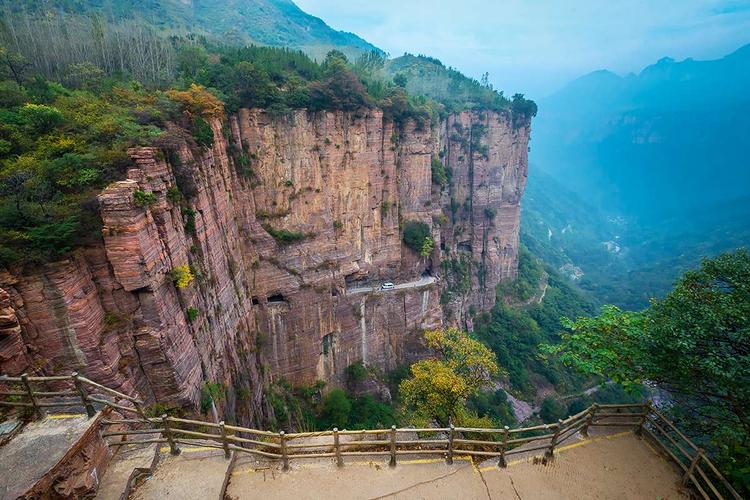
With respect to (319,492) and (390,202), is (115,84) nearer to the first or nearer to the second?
(390,202)

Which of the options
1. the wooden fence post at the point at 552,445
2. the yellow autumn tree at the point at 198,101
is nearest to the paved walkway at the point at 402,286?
the yellow autumn tree at the point at 198,101

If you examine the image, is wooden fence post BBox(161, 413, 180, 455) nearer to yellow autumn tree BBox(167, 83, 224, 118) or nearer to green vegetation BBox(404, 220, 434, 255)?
yellow autumn tree BBox(167, 83, 224, 118)

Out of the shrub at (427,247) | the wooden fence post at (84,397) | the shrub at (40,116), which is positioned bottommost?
the shrub at (427,247)

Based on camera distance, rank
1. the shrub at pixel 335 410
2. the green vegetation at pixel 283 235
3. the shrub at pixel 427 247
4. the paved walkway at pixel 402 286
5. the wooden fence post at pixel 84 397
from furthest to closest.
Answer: the shrub at pixel 427 247 → the paved walkway at pixel 402 286 → the shrub at pixel 335 410 → the green vegetation at pixel 283 235 → the wooden fence post at pixel 84 397

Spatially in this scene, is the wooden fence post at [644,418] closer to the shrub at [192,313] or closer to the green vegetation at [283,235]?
the shrub at [192,313]

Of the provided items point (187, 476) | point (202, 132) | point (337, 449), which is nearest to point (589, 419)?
point (337, 449)

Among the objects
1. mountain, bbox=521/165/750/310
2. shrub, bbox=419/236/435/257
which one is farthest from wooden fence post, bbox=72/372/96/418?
mountain, bbox=521/165/750/310

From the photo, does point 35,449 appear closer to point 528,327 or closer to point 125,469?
point 125,469

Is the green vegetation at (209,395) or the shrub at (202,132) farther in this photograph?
the shrub at (202,132)
